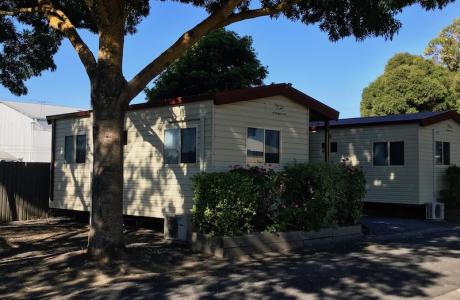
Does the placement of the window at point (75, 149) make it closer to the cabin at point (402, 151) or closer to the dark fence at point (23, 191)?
the dark fence at point (23, 191)

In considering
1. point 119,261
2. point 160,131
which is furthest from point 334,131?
point 119,261

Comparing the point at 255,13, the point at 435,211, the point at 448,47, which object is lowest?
the point at 435,211

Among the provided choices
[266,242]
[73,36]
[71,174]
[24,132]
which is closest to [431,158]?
[266,242]

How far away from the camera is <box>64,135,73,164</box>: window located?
53.6 feet

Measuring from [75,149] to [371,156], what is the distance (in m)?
9.92

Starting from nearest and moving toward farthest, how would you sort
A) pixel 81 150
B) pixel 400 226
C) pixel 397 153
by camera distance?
1. pixel 400 226
2. pixel 81 150
3. pixel 397 153

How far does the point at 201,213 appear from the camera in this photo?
10555 mm

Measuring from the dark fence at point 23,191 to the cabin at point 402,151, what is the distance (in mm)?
9653

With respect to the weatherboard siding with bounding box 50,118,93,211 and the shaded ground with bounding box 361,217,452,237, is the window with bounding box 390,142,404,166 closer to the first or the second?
the shaded ground with bounding box 361,217,452,237

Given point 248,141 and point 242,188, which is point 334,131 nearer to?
point 248,141

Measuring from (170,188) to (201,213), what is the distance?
267 cm

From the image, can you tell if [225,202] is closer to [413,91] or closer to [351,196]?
[351,196]

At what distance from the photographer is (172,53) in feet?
32.5

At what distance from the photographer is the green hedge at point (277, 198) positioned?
10.4m
